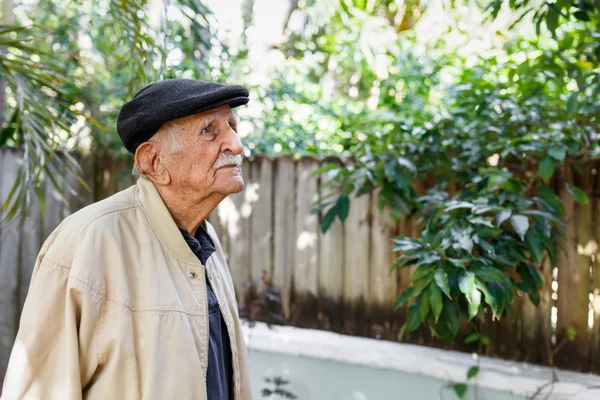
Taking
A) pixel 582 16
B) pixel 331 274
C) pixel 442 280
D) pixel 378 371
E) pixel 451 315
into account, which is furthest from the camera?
pixel 331 274

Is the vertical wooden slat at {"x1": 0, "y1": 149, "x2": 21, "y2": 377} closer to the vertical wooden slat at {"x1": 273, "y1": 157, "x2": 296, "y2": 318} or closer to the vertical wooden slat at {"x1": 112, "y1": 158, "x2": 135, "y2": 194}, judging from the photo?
the vertical wooden slat at {"x1": 112, "y1": 158, "x2": 135, "y2": 194}

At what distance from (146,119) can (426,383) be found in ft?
8.07

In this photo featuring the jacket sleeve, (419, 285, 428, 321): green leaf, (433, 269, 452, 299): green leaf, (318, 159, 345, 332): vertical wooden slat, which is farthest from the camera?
(318, 159, 345, 332): vertical wooden slat

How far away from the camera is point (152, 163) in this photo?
1.61 meters

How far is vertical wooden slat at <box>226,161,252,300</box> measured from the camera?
4094 mm

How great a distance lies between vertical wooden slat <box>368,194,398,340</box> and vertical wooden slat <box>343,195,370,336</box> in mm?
41

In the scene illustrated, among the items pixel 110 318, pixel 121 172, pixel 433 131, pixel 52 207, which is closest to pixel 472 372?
pixel 433 131

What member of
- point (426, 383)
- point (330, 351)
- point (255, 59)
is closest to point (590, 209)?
point (426, 383)

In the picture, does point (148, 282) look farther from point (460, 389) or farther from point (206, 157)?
point (460, 389)

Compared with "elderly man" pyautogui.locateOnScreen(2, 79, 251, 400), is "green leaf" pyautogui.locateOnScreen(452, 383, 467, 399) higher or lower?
lower

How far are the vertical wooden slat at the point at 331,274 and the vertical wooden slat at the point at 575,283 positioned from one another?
1304 mm

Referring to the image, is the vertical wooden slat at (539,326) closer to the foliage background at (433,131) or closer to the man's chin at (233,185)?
the foliage background at (433,131)

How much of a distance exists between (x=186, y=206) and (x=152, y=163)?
153 millimetres

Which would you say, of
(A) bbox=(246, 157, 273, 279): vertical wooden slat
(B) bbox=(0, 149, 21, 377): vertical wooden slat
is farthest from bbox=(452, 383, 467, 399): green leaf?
(B) bbox=(0, 149, 21, 377): vertical wooden slat
